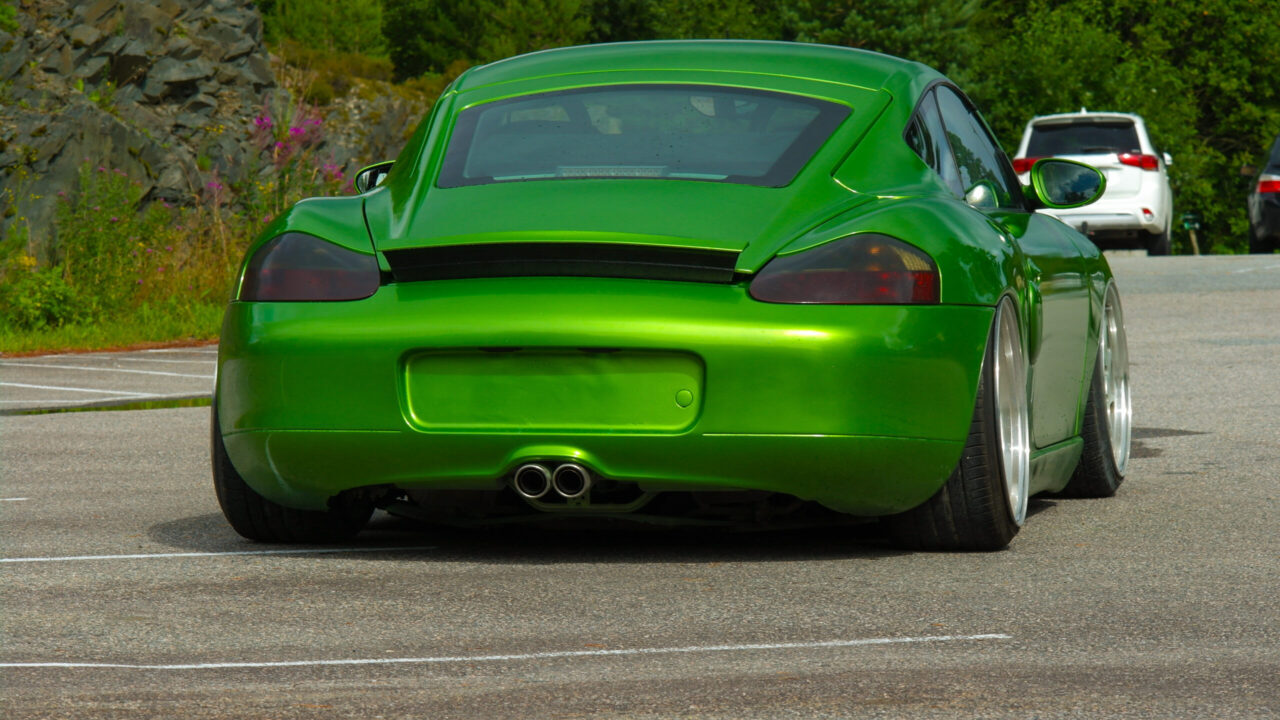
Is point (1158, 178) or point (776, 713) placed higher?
point (776, 713)

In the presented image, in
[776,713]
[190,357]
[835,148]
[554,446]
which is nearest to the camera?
[776,713]

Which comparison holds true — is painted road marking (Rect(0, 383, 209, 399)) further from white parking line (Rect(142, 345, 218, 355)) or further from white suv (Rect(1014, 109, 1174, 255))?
white suv (Rect(1014, 109, 1174, 255))

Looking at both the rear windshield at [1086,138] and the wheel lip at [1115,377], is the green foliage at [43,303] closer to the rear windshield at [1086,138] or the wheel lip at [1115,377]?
the wheel lip at [1115,377]

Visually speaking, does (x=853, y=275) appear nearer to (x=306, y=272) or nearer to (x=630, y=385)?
(x=630, y=385)

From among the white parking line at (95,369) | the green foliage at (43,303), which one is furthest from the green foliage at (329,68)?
the white parking line at (95,369)

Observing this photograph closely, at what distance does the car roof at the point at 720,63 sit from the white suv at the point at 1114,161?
58.5 feet

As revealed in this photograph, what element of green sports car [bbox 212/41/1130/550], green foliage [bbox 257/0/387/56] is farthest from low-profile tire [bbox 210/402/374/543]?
green foliage [bbox 257/0/387/56]

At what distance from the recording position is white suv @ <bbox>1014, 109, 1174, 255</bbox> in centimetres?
2381

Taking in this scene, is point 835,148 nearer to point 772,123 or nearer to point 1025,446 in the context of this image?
point 772,123

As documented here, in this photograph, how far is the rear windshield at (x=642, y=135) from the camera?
209 inches

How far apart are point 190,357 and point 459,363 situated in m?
9.84

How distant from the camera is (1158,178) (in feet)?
78.8

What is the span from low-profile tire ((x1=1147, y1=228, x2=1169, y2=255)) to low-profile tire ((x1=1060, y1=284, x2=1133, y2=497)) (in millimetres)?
18619

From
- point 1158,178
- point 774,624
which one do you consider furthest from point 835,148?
point 1158,178
